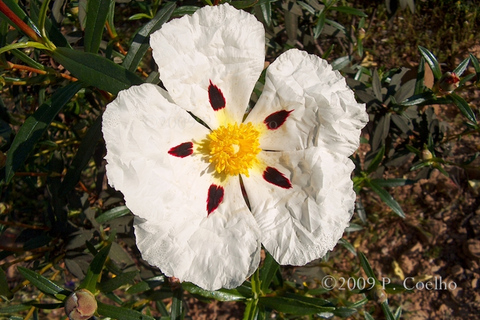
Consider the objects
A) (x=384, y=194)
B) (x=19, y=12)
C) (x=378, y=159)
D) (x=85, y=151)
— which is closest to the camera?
(x=19, y=12)

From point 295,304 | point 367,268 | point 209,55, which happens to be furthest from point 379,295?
point 209,55

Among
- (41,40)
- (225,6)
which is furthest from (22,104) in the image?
(225,6)

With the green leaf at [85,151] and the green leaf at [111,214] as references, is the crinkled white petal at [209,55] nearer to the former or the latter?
the green leaf at [85,151]

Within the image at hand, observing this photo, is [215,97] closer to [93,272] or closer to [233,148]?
[233,148]

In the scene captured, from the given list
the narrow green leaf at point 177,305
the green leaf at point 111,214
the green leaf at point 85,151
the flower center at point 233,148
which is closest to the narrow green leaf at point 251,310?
the narrow green leaf at point 177,305

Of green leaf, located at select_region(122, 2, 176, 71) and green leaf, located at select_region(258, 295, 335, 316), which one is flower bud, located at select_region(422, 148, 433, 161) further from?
green leaf, located at select_region(122, 2, 176, 71)

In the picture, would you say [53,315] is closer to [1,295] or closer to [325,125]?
[1,295]
